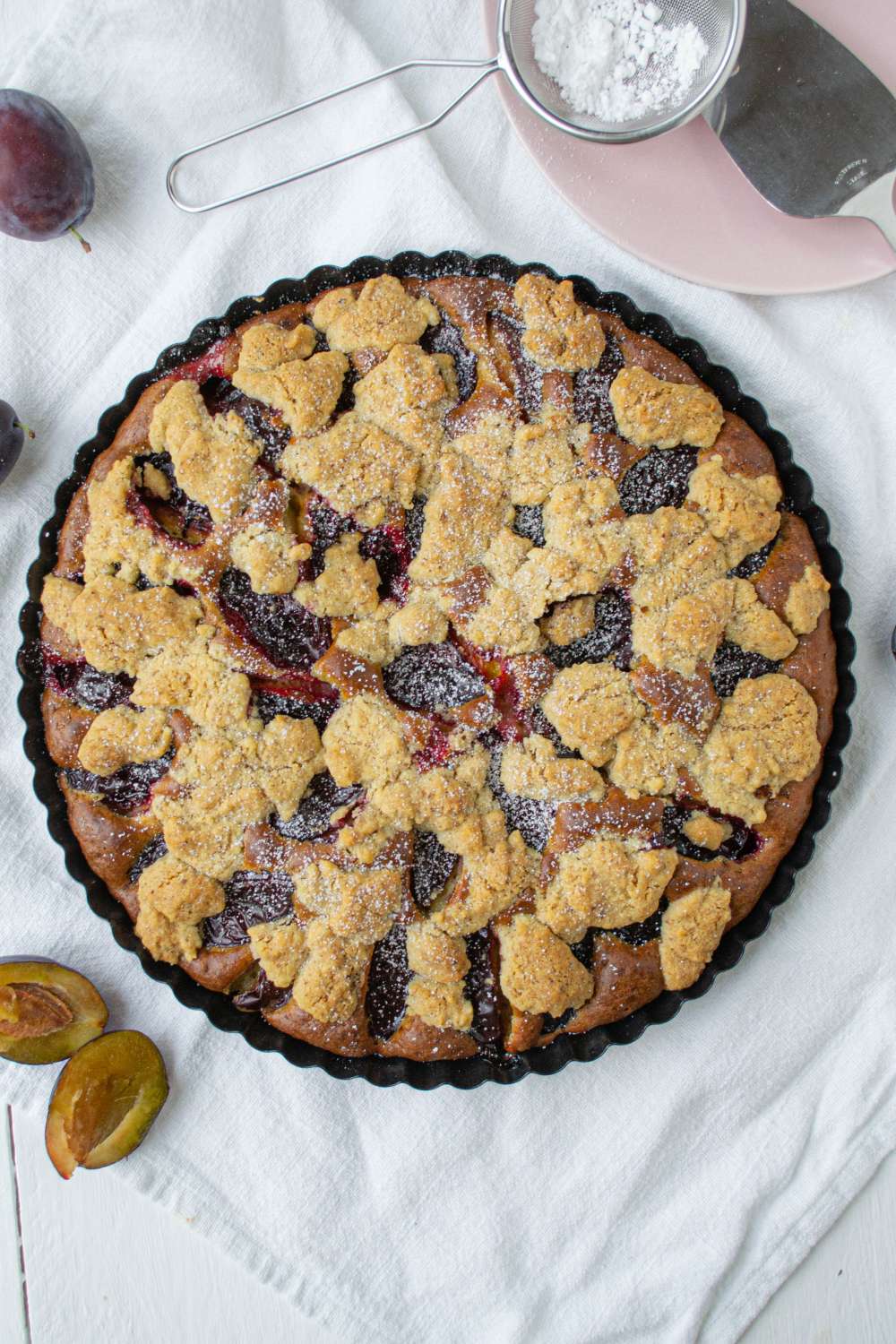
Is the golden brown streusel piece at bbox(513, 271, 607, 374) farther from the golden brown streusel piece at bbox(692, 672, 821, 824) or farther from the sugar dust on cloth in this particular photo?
the golden brown streusel piece at bbox(692, 672, 821, 824)

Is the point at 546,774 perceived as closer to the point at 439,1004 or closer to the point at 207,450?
the point at 439,1004

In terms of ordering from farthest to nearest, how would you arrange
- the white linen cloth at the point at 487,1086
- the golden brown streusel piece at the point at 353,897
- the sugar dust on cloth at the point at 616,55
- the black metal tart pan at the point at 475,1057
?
the white linen cloth at the point at 487,1086
the sugar dust on cloth at the point at 616,55
the black metal tart pan at the point at 475,1057
the golden brown streusel piece at the point at 353,897

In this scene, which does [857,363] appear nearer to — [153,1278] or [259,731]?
[259,731]

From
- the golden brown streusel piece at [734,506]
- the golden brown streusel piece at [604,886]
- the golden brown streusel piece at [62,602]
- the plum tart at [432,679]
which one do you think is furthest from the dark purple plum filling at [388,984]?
the golden brown streusel piece at [734,506]

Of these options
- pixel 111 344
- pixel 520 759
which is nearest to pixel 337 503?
pixel 520 759

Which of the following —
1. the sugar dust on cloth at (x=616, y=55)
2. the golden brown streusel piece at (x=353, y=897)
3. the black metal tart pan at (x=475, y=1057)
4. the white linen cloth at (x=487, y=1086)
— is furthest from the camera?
the white linen cloth at (x=487, y=1086)

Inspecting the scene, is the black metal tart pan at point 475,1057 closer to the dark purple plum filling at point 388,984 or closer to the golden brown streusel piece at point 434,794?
the dark purple plum filling at point 388,984

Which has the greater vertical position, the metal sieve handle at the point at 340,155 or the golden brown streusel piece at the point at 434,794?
the metal sieve handle at the point at 340,155

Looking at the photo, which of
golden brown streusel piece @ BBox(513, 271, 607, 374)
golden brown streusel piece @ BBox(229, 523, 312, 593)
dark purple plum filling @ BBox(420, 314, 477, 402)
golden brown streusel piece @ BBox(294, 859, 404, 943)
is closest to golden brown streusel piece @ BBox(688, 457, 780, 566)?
golden brown streusel piece @ BBox(513, 271, 607, 374)
